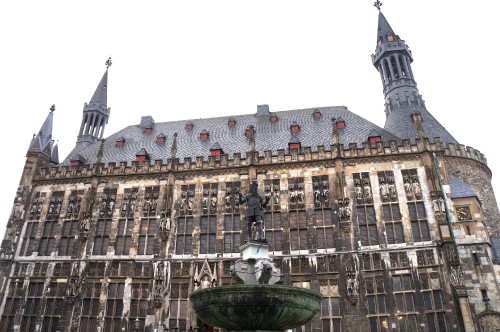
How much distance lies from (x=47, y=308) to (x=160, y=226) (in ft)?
29.2

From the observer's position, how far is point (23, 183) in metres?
28.1

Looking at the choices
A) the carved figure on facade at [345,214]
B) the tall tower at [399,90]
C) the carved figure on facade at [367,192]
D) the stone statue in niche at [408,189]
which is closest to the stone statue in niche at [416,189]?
the stone statue in niche at [408,189]

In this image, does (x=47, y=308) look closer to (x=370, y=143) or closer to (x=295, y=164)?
(x=295, y=164)

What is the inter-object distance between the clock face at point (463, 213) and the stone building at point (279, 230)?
0.26ft

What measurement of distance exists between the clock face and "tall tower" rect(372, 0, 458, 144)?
238 inches

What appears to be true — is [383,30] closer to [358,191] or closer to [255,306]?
[358,191]

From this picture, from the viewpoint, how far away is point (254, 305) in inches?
367

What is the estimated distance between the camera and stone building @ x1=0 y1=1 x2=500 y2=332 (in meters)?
20.9

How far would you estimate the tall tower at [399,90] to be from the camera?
28223mm

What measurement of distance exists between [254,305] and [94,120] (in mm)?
32371

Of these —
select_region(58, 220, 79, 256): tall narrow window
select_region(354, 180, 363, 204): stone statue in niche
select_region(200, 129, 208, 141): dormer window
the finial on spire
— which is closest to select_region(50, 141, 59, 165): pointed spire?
select_region(58, 220, 79, 256): tall narrow window

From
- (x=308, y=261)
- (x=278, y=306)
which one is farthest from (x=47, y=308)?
(x=278, y=306)

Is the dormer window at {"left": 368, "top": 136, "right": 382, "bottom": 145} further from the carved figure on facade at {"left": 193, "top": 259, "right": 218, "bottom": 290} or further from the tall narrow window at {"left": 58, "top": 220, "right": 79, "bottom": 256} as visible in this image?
the tall narrow window at {"left": 58, "top": 220, "right": 79, "bottom": 256}

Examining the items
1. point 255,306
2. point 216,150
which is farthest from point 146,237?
point 255,306
